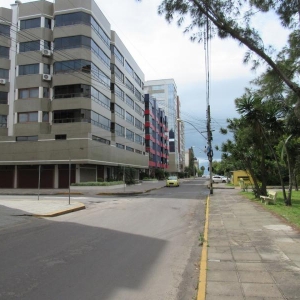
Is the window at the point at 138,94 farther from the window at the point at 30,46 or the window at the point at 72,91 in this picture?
the window at the point at 30,46

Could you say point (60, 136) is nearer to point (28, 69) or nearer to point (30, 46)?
point (28, 69)

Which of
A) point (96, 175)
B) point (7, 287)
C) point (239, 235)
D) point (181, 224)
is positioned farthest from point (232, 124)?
point (96, 175)

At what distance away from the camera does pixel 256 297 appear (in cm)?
461

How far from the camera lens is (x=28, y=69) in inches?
1617

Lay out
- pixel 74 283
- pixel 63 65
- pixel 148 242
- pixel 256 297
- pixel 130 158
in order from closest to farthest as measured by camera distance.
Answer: pixel 256 297
pixel 74 283
pixel 148 242
pixel 63 65
pixel 130 158

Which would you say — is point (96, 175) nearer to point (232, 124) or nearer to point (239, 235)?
point (232, 124)

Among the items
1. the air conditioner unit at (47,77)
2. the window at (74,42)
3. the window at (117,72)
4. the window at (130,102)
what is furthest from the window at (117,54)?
the air conditioner unit at (47,77)

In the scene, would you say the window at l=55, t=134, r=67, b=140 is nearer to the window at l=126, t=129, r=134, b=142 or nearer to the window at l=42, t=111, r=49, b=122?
the window at l=42, t=111, r=49, b=122

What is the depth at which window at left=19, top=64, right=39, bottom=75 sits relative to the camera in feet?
134

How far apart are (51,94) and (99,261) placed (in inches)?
1454

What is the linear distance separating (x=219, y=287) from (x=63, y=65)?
38891mm

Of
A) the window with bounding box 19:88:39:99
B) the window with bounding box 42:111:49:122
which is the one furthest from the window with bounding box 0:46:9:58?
the window with bounding box 42:111:49:122

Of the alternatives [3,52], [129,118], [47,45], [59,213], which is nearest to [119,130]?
[129,118]

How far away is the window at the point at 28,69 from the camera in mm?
40719
